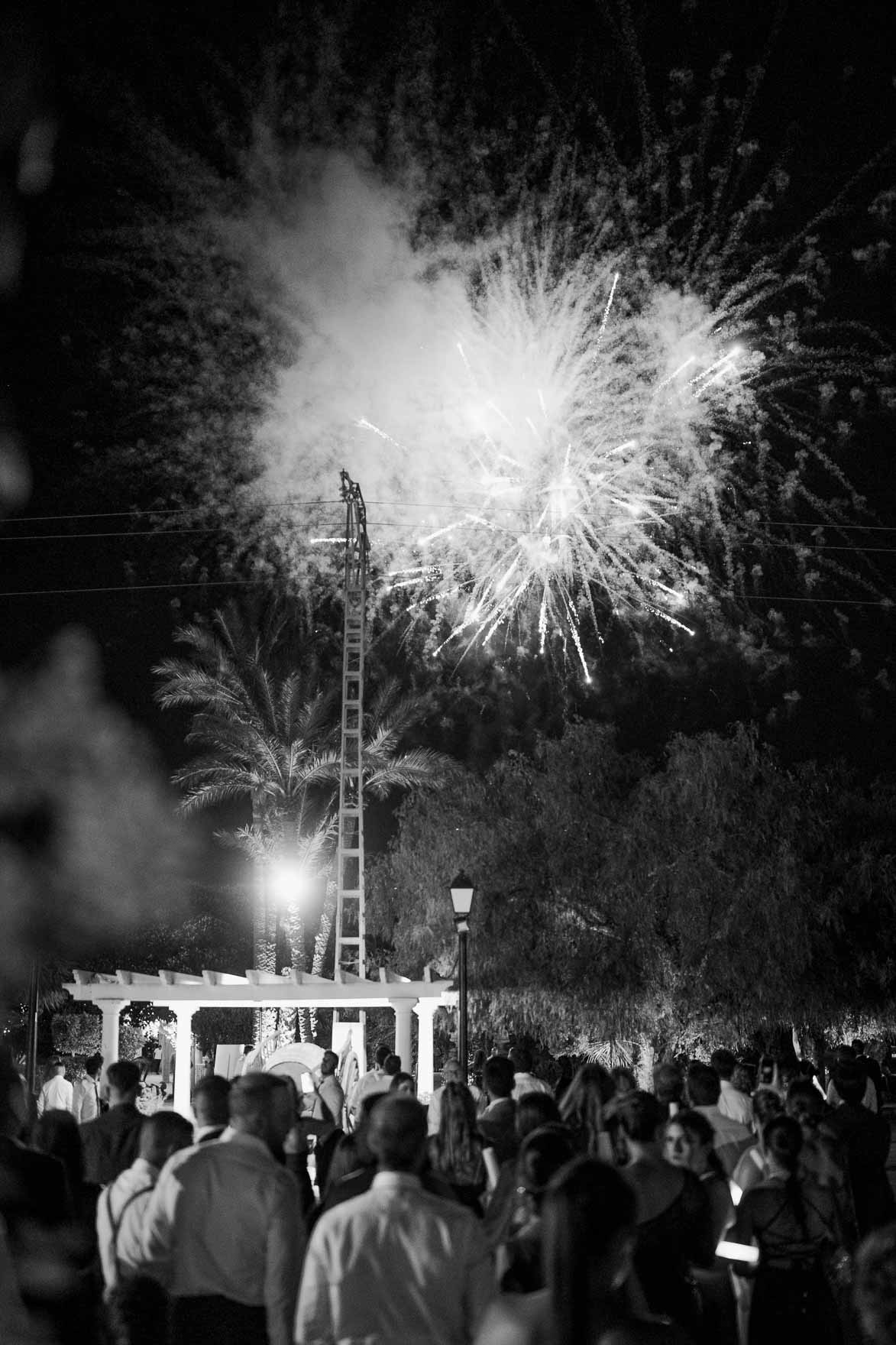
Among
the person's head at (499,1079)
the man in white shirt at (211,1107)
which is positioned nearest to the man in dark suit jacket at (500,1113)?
the person's head at (499,1079)

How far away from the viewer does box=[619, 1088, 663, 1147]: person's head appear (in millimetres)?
5980

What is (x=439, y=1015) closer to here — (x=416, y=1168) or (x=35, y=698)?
(x=35, y=698)

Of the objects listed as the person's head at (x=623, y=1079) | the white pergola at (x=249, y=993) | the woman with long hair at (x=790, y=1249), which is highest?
the white pergola at (x=249, y=993)

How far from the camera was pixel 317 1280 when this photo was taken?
13.8 feet

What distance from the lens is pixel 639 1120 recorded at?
5.98 m

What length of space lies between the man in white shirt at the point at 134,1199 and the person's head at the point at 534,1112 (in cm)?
150

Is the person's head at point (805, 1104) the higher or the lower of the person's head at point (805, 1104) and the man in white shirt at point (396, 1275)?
the higher

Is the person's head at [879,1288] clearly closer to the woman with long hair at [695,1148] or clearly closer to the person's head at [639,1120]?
the person's head at [639,1120]

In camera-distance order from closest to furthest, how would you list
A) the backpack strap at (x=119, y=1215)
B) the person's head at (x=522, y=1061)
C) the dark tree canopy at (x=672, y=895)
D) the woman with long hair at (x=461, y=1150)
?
the backpack strap at (x=119, y=1215)
the woman with long hair at (x=461, y=1150)
the person's head at (x=522, y=1061)
the dark tree canopy at (x=672, y=895)

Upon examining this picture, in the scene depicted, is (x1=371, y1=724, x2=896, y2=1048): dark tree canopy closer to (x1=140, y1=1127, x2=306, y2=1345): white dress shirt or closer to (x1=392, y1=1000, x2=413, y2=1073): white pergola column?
(x1=392, y1=1000, x2=413, y2=1073): white pergola column

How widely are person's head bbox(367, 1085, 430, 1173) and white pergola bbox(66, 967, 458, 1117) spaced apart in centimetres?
1722

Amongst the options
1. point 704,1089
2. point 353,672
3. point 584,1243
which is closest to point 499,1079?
point 704,1089

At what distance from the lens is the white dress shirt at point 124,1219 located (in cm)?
546

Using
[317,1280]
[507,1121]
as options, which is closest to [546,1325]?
[317,1280]
